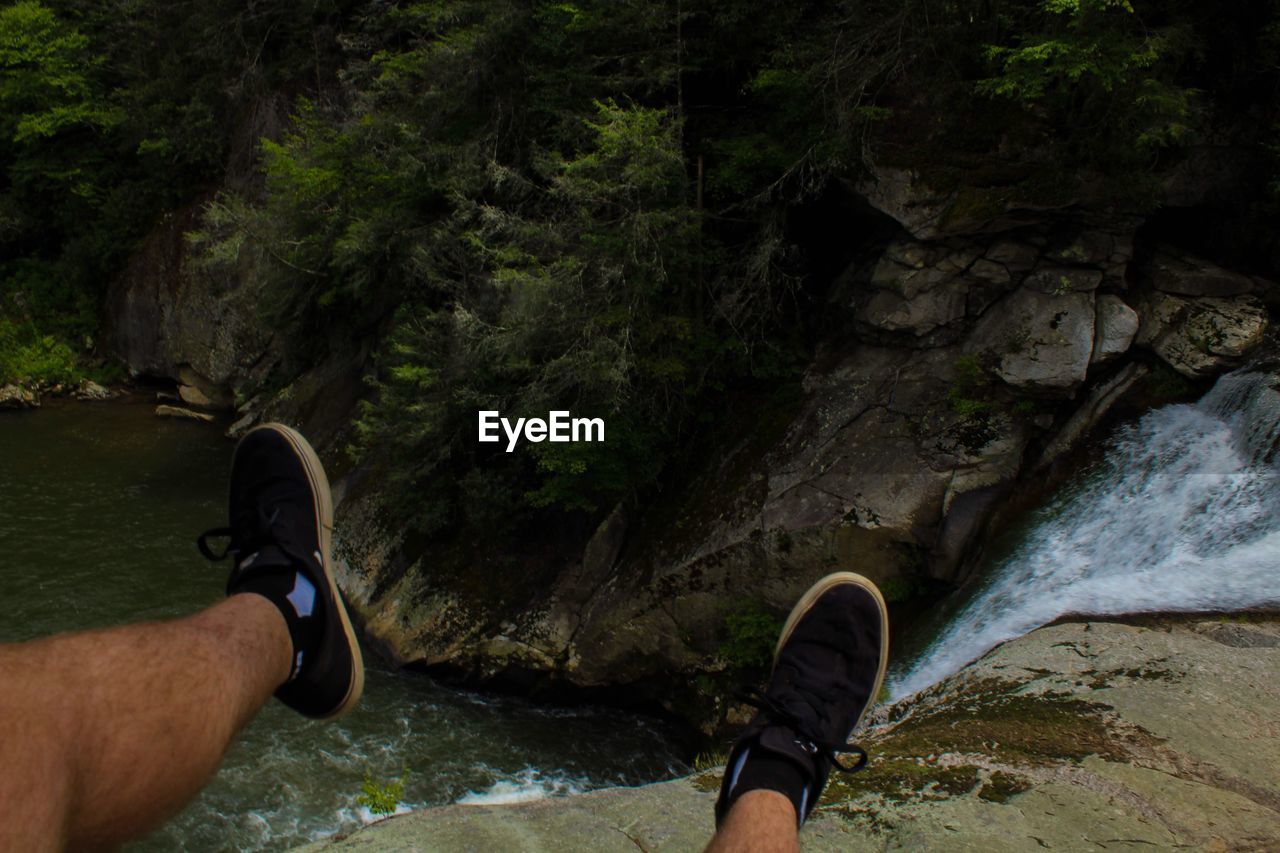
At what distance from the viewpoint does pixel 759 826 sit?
2.49 meters

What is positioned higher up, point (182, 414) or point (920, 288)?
point (920, 288)

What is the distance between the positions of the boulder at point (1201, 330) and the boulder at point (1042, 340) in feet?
2.02

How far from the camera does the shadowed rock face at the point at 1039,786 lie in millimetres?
3387

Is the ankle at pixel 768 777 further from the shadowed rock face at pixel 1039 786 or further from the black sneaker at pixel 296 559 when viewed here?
the black sneaker at pixel 296 559

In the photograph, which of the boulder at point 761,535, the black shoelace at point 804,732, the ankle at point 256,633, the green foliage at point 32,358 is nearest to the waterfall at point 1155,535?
the boulder at point 761,535

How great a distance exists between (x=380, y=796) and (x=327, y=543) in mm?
5119

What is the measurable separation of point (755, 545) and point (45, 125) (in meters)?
21.9

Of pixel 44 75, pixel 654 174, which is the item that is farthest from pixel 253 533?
pixel 44 75

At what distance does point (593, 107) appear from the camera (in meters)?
10.8

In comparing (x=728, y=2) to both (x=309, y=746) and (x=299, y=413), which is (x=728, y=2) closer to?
(x=309, y=746)

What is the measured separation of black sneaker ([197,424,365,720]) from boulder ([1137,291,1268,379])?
26.3 ft

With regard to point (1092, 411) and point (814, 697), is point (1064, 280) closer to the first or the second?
point (1092, 411)

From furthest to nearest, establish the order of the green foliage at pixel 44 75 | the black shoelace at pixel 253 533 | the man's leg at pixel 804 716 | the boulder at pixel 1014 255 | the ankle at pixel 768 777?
the green foliage at pixel 44 75 < the boulder at pixel 1014 255 < the black shoelace at pixel 253 533 < the ankle at pixel 768 777 < the man's leg at pixel 804 716

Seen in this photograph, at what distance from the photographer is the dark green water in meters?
7.83
